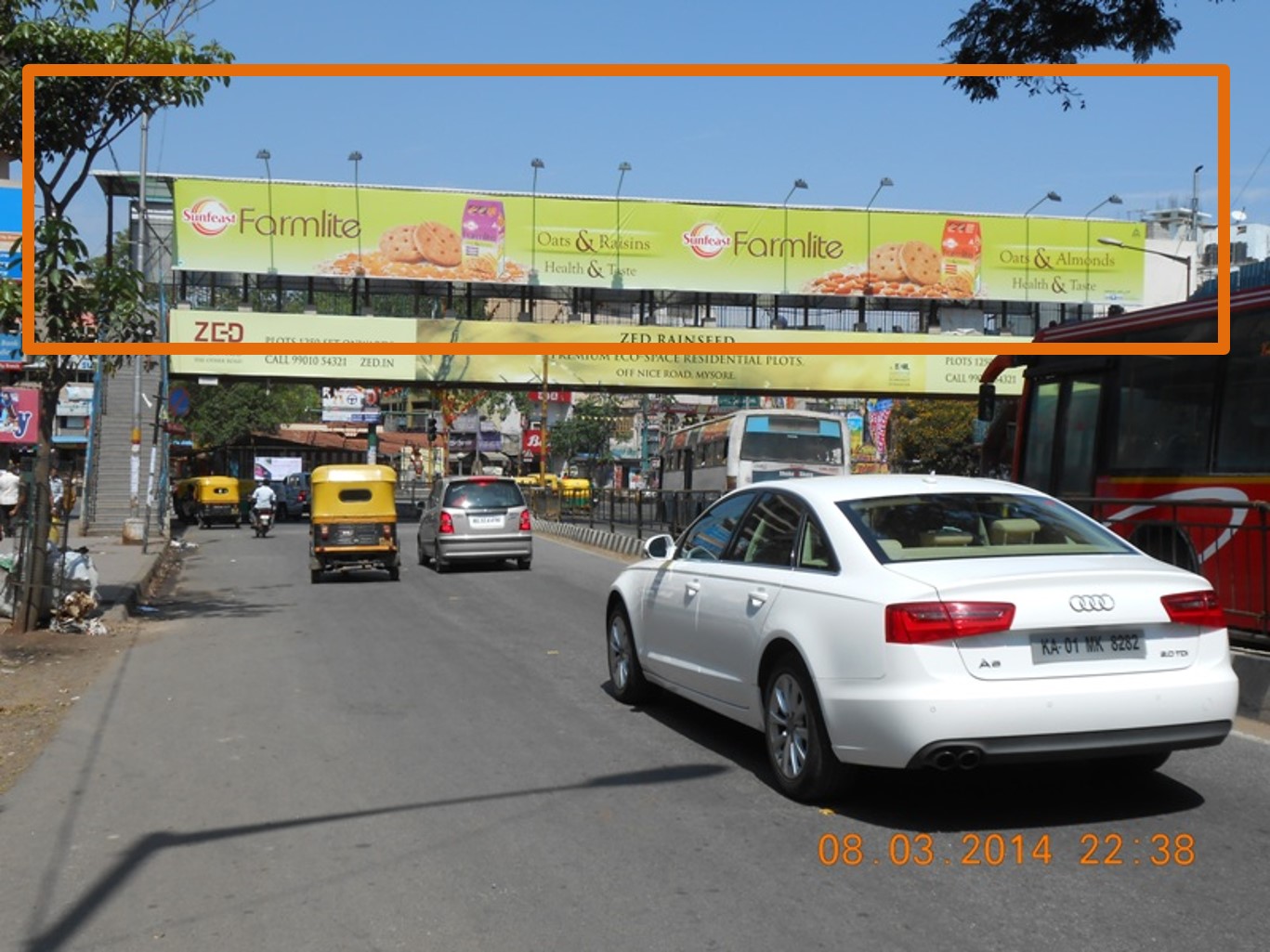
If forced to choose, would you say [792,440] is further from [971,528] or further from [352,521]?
[971,528]

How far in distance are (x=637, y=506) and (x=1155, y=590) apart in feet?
80.2

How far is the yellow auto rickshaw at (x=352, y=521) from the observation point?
2180 cm

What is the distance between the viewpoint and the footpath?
8.97 m

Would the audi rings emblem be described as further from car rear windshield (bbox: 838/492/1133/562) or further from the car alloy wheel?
the car alloy wheel

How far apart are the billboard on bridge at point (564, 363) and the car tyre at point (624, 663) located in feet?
99.9

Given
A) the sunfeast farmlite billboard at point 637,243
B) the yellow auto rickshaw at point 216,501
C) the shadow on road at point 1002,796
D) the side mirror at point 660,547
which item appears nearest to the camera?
the shadow on road at point 1002,796

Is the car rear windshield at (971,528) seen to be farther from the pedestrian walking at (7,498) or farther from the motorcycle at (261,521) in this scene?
the motorcycle at (261,521)

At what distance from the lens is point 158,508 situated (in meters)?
34.9

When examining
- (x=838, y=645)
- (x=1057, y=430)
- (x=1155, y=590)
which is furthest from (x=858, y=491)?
(x=1057, y=430)

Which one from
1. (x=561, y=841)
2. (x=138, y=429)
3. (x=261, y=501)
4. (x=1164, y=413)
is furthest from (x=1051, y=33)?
(x=261, y=501)

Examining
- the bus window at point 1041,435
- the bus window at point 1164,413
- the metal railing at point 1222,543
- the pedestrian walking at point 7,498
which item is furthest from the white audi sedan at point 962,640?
the pedestrian walking at point 7,498

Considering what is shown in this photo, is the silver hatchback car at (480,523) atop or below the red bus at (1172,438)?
below

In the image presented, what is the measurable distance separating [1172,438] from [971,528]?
600cm

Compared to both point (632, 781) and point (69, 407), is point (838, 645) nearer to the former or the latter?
point (632, 781)
